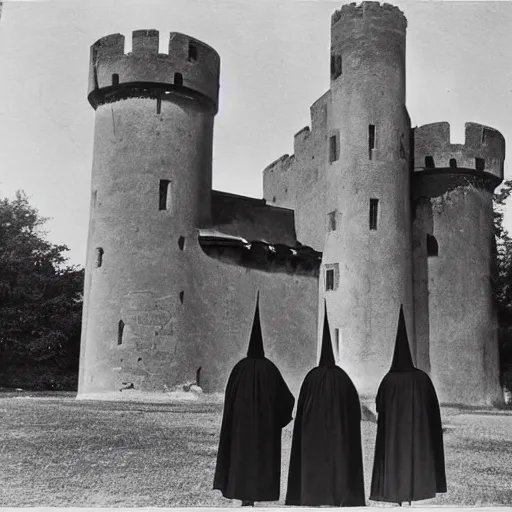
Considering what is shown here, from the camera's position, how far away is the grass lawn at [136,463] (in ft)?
32.0

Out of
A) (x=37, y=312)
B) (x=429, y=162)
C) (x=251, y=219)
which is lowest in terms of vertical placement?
(x=37, y=312)

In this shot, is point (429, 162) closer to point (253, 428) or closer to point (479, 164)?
point (479, 164)

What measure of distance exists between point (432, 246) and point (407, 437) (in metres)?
13.6

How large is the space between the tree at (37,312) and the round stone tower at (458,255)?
866 centimetres

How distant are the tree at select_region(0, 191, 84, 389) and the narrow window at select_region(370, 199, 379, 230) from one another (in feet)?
23.0

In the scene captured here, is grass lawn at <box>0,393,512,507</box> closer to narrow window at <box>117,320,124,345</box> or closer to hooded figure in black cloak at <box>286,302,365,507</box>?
hooded figure in black cloak at <box>286,302,365,507</box>

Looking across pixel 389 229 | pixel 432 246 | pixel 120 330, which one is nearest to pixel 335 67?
pixel 389 229

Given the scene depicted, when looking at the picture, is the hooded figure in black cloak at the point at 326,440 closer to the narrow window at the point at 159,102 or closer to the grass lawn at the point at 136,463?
the grass lawn at the point at 136,463

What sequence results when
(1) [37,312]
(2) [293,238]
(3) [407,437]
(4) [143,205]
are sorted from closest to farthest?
(3) [407,437], (4) [143,205], (1) [37,312], (2) [293,238]

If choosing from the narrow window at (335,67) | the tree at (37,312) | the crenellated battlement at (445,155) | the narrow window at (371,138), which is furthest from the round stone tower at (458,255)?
the tree at (37,312)

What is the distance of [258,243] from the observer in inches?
877

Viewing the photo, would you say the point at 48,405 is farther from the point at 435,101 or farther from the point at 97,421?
the point at 435,101

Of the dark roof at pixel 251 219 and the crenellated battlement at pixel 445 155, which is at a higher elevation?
the crenellated battlement at pixel 445 155

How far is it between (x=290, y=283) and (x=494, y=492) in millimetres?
11310
